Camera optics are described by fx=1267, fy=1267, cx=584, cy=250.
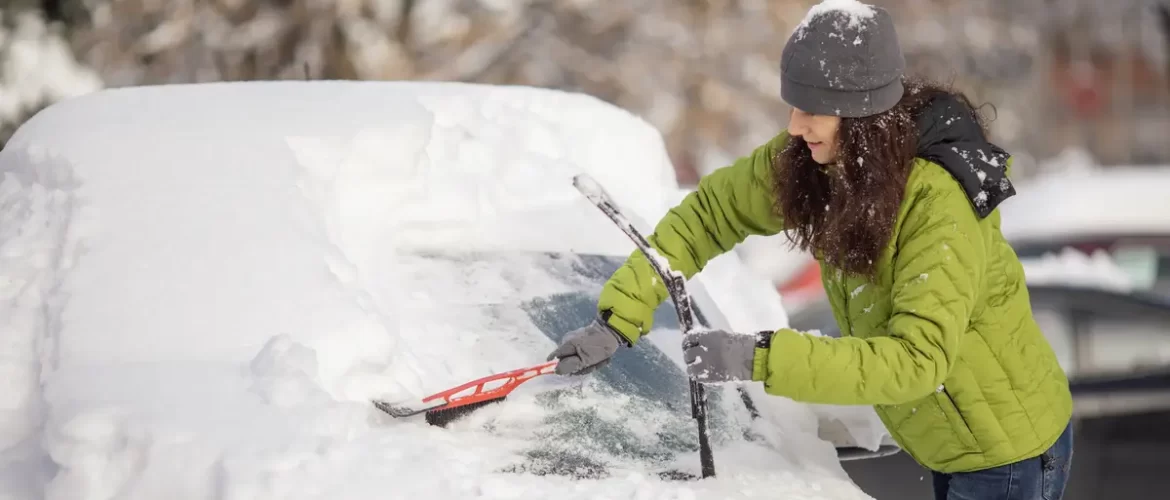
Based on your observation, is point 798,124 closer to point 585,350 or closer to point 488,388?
point 585,350

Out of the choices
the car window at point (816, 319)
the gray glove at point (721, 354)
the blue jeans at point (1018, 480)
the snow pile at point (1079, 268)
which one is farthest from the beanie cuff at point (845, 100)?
the snow pile at point (1079, 268)

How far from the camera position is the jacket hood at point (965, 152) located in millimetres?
2361

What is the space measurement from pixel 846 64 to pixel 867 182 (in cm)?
23

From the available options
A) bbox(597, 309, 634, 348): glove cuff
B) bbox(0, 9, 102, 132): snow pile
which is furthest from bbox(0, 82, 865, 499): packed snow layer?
bbox(0, 9, 102, 132): snow pile

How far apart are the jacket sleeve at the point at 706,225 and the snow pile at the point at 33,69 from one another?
740cm

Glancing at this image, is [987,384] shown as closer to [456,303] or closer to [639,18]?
[456,303]

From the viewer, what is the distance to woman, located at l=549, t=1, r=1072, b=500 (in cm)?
222

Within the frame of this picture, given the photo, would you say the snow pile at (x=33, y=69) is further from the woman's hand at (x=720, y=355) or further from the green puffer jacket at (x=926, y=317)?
the woman's hand at (x=720, y=355)

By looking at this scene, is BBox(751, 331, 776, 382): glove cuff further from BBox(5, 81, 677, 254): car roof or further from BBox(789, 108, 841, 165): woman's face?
BBox(5, 81, 677, 254): car roof

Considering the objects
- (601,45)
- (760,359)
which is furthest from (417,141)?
(601,45)

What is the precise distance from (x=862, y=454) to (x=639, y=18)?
8.39 meters

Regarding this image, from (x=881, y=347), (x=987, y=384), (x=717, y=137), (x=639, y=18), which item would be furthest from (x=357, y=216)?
(x=717, y=137)

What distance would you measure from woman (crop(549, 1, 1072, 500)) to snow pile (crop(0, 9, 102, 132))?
7702mm

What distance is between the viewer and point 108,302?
2.32 m
